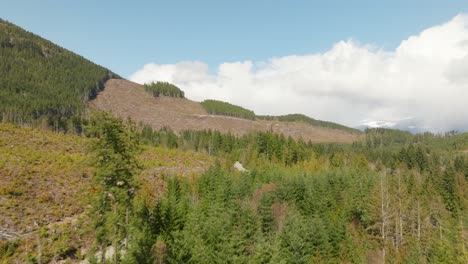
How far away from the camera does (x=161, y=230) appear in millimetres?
38688

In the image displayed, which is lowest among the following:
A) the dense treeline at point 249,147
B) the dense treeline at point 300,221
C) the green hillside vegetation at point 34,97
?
the dense treeline at point 300,221

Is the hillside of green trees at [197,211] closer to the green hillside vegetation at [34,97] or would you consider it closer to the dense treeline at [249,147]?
the dense treeline at [249,147]

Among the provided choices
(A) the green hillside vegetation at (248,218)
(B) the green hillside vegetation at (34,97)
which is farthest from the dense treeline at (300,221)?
(B) the green hillside vegetation at (34,97)

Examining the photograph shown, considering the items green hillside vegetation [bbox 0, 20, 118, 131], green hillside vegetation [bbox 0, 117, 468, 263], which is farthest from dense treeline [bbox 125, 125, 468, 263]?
green hillside vegetation [bbox 0, 20, 118, 131]

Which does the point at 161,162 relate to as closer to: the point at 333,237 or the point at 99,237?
the point at 333,237

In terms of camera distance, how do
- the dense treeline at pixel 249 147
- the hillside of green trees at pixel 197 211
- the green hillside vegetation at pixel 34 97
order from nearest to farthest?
the hillside of green trees at pixel 197 211, the dense treeline at pixel 249 147, the green hillside vegetation at pixel 34 97

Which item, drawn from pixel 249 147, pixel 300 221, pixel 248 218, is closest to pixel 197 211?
pixel 248 218

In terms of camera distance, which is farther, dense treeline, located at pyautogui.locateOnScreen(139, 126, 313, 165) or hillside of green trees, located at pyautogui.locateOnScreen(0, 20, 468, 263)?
dense treeline, located at pyautogui.locateOnScreen(139, 126, 313, 165)

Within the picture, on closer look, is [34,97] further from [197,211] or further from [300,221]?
[300,221]

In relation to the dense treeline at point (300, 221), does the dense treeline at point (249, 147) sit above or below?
above

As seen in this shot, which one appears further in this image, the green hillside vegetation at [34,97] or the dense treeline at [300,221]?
the green hillside vegetation at [34,97]

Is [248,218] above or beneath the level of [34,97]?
beneath

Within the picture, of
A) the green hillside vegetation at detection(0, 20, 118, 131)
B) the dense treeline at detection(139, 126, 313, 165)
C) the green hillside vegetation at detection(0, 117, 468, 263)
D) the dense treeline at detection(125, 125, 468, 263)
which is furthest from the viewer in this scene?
the green hillside vegetation at detection(0, 20, 118, 131)

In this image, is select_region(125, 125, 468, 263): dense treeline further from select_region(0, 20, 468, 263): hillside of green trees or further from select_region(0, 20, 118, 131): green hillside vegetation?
select_region(0, 20, 118, 131): green hillside vegetation
